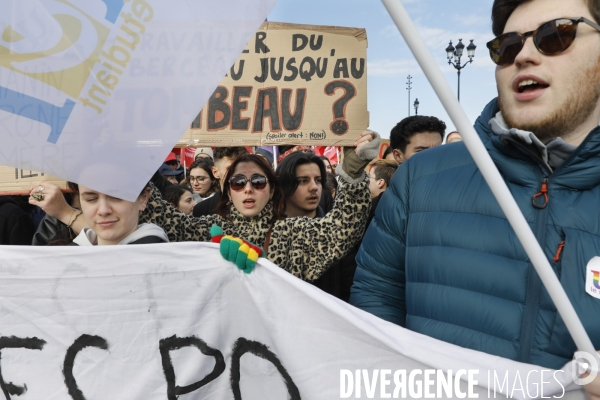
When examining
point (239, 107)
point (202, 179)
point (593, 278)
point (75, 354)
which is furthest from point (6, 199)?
point (593, 278)

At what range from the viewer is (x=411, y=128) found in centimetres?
398

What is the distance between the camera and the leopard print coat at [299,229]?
2.62 metres

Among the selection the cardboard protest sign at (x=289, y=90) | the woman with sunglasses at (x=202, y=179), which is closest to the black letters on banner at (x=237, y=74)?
the cardboard protest sign at (x=289, y=90)

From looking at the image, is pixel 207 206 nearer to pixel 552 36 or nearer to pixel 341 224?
pixel 341 224

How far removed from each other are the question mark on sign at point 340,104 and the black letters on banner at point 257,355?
1.69 m

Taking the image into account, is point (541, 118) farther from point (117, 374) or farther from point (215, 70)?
point (117, 374)

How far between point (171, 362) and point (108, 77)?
980 millimetres

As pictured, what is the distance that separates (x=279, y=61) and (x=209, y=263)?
1.89 meters

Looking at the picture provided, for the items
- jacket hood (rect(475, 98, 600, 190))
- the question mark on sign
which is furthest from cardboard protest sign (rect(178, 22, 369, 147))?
jacket hood (rect(475, 98, 600, 190))

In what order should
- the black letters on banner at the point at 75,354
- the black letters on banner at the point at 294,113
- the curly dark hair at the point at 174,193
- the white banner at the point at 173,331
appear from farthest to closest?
Answer: the curly dark hair at the point at 174,193 < the black letters on banner at the point at 294,113 < the black letters on banner at the point at 75,354 < the white banner at the point at 173,331

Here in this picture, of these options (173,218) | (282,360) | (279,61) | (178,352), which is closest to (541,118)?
(282,360)

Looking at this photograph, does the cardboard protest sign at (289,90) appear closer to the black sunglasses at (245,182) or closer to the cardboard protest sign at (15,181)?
the black sunglasses at (245,182)

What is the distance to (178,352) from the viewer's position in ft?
6.07

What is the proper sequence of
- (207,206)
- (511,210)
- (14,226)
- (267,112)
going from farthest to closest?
1. (207,206)
2. (14,226)
3. (267,112)
4. (511,210)
